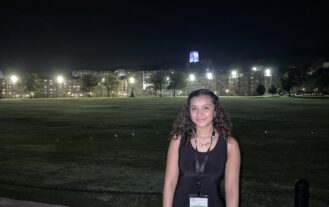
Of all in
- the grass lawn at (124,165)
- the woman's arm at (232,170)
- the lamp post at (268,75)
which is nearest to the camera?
the woman's arm at (232,170)

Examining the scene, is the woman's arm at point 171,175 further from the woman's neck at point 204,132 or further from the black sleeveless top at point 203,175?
the woman's neck at point 204,132

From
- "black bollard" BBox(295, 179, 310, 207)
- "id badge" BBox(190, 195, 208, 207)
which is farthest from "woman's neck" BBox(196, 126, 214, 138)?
"black bollard" BBox(295, 179, 310, 207)

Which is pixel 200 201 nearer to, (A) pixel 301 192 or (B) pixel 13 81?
(A) pixel 301 192

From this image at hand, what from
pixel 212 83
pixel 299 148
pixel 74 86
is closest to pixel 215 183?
pixel 299 148

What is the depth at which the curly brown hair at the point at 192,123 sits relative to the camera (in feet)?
12.1

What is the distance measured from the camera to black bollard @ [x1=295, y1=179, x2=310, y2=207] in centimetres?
410

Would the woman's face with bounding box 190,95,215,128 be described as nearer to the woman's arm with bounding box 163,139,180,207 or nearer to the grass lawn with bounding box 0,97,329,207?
the woman's arm with bounding box 163,139,180,207

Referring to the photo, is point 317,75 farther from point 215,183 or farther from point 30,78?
point 215,183

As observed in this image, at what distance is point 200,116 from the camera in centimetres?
372

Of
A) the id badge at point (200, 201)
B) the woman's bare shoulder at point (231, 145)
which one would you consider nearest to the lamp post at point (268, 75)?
the woman's bare shoulder at point (231, 145)

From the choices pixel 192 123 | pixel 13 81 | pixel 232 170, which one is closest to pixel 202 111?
pixel 192 123

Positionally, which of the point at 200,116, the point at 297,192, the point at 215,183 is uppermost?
the point at 200,116

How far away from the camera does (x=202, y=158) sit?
3500mm

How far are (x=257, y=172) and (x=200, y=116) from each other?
21.0 feet
